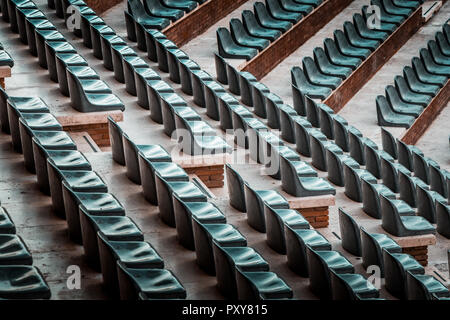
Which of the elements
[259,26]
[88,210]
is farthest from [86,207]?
[259,26]

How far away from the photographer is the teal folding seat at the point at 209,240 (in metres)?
4.82

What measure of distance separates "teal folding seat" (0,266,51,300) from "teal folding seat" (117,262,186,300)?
31 cm

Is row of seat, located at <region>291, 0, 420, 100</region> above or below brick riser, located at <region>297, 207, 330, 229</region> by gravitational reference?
above

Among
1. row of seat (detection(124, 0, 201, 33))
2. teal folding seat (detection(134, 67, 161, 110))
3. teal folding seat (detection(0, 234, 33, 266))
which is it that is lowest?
teal folding seat (detection(0, 234, 33, 266))

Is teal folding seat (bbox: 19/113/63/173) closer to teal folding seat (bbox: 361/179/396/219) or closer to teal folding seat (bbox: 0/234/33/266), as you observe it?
teal folding seat (bbox: 0/234/33/266)

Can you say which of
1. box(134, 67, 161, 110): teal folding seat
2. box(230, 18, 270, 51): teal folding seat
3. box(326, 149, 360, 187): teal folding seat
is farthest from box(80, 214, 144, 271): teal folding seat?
box(230, 18, 270, 51): teal folding seat

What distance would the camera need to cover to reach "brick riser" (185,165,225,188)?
6348mm

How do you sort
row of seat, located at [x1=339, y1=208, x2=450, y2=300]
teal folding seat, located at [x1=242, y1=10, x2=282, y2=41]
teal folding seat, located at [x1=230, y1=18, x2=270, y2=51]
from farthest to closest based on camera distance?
teal folding seat, located at [x1=242, y1=10, x2=282, y2=41]
teal folding seat, located at [x1=230, y1=18, x2=270, y2=51]
row of seat, located at [x1=339, y1=208, x2=450, y2=300]

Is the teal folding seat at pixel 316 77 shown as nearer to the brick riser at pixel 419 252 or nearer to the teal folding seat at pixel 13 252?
the brick riser at pixel 419 252

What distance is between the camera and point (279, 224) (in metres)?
5.41

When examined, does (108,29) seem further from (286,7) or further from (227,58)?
(286,7)

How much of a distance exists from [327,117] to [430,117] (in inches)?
87.4

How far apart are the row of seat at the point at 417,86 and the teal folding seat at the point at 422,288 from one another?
4032mm

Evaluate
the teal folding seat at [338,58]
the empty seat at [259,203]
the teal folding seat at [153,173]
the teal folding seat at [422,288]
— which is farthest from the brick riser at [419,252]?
the teal folding seat at [338,58]
